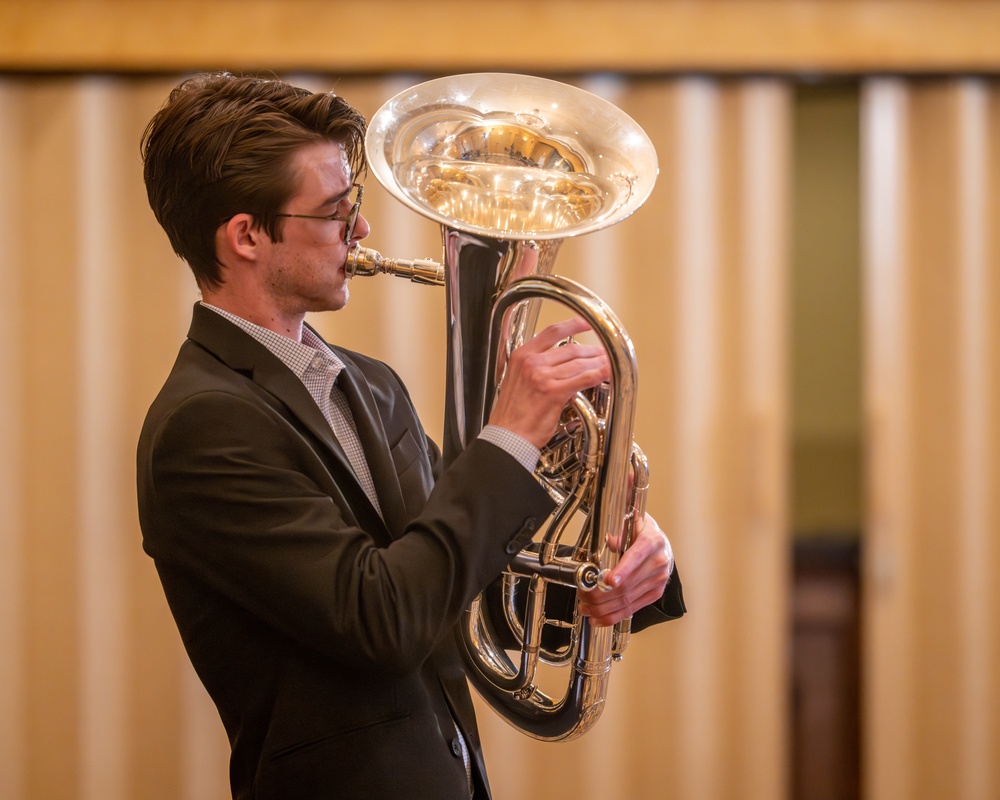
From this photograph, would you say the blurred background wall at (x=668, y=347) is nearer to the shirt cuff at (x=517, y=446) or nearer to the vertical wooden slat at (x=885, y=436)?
the vertical wooden slat at (x=885, y=436)

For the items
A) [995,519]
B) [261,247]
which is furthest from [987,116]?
[261,247]

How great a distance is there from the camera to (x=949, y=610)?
90.5 inches

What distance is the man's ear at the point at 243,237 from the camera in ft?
3.60

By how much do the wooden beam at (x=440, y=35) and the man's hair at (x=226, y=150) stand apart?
42.8 inches

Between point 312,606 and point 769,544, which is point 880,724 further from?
point 312,606

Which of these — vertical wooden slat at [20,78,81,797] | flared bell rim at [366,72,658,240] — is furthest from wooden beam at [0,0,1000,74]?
flared bell rim at [366,72,658,240]

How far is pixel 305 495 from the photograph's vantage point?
38.6 inches

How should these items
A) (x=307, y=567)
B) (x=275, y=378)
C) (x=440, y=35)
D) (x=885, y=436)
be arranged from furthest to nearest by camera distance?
(x=885, y=436), (x=440, y=35), (x=275, y=378), (x=307, y=567)

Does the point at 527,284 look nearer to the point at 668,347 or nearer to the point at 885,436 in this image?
the point at 668,347

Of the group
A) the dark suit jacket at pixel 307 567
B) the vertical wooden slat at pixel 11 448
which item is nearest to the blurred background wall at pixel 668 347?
the vertical wooden slat at pixel 11 448

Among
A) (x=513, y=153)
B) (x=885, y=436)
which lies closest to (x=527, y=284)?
(x=513, y=153)

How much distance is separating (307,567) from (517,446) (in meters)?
0.23

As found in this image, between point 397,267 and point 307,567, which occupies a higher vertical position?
point 397,267

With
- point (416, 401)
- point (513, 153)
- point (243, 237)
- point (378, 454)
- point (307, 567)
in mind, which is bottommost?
point (307, 567)
